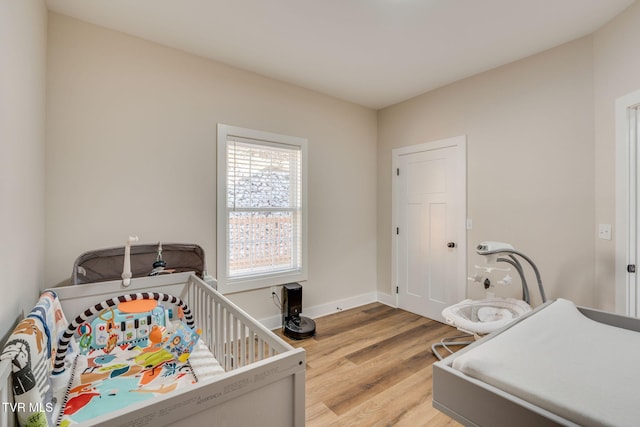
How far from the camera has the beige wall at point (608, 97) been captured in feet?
6.02

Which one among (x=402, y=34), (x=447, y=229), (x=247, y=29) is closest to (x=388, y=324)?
(x=447, y=229)

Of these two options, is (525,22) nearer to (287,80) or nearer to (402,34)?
(402,34)

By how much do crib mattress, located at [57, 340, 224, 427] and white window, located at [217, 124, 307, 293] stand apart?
1.11 m

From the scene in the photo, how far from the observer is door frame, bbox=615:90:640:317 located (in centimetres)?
184

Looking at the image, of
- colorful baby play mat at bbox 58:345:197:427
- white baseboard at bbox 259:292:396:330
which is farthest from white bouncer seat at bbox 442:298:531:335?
colorful baby play mat at bbox 58:345:197:427

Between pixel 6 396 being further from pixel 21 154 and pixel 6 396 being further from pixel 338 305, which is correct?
pixel 338 305

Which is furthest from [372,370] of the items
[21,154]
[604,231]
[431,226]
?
[21,154]

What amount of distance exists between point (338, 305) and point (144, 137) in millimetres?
2625

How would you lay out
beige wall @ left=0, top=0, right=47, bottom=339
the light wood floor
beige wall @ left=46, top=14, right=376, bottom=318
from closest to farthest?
beige wall @ left=0, top=0, right=47, bottom=339, the light wood floor, beige wall @ left=46, top=14, right=376, bottom=318

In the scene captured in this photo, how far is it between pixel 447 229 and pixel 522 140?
1.07m

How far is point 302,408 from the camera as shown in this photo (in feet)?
3.20

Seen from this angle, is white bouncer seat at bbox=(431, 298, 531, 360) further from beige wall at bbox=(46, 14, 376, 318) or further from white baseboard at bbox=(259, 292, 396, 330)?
beige wall at bbox=(46, 14, 376, 318)

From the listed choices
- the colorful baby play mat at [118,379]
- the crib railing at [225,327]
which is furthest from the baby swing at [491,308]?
the colorful baby play mat at [118,379]

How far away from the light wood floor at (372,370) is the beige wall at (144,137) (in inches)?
23.7
